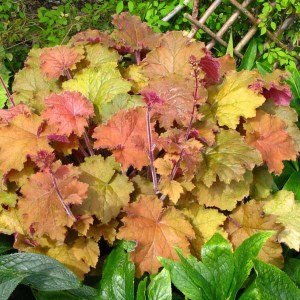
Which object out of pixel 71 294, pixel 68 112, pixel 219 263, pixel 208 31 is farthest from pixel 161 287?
pixel 208 31

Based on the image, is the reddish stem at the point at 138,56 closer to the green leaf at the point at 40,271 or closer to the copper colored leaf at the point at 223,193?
the copper colored leaf at the point at 223,193

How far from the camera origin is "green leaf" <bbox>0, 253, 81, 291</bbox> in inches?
56.2

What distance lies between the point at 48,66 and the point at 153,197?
0.65 m

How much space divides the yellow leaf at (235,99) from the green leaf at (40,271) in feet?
2.46

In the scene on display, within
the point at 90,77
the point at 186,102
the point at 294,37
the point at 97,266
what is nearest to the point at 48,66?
the point at 90,77

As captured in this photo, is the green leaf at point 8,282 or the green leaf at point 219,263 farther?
the green leaf at point 219,263

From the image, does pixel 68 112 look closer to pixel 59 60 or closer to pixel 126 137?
pixel 126 137

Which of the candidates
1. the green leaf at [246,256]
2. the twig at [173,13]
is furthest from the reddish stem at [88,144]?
the twig at [173,13]

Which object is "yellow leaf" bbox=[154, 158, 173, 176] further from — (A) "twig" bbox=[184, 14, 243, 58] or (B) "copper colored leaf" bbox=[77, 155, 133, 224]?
(A) "twig" bbox=[184, 14, 243, 58]

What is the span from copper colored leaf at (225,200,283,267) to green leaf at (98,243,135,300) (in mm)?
379

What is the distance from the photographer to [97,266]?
1.85m

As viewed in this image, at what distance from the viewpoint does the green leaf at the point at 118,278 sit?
158 centimetres

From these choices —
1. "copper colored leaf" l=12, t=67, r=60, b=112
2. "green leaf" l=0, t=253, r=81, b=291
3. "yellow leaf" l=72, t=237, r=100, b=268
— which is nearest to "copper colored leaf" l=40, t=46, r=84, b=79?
"copper colored leaf" l=12, t=67, r=60, b=112

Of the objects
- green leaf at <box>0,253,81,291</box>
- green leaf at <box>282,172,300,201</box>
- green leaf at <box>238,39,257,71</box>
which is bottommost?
green leaf at <box>0,253,81,291</box>
